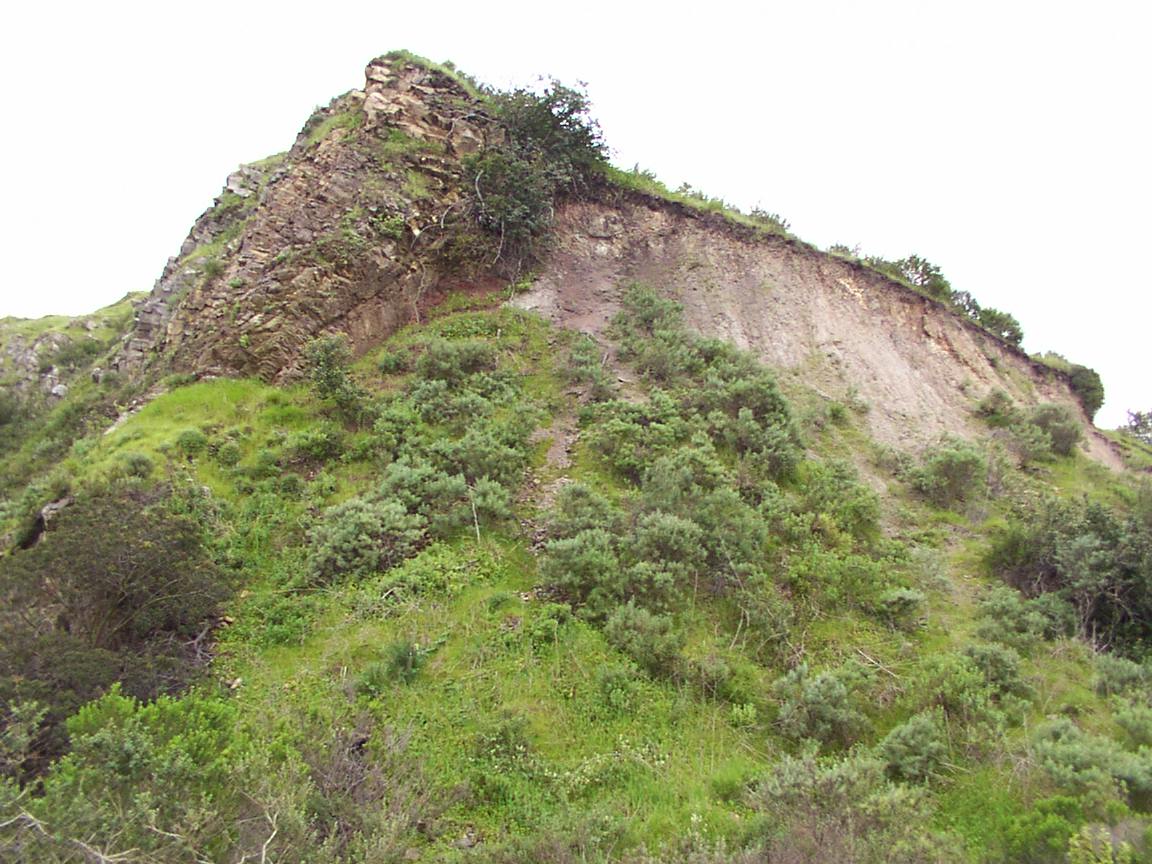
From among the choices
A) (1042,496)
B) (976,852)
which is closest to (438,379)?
(976,852)

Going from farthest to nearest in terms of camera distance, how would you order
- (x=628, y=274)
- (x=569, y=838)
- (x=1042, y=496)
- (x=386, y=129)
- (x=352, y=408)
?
(x=628, y=274)
(x=386, y=129)
(x=1042, y=496)
(x=352, y=408)
(x=569, y=838)

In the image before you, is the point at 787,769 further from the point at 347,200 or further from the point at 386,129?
the point at 386,129

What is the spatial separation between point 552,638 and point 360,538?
10.4 ft

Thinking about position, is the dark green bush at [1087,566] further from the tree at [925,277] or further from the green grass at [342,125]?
the green grass at [342,125]

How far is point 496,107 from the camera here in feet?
62.0

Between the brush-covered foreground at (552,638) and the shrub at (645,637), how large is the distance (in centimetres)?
4

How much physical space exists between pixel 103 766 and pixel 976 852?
697 cm

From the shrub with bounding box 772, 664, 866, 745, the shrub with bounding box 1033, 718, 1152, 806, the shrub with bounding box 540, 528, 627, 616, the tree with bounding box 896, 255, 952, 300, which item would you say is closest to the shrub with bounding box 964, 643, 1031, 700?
the shrub with bounding box 1033, 718, 1152, 806

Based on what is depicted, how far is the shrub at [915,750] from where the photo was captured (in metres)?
6.68

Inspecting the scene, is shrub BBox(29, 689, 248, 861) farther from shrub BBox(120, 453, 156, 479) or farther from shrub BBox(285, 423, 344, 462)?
shrub BBox(285, 423, 344, 462)

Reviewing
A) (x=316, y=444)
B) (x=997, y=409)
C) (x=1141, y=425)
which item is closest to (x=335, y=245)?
(x=316, y=444)

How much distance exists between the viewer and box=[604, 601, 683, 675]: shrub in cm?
804

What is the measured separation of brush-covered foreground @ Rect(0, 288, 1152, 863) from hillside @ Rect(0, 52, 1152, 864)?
5cm

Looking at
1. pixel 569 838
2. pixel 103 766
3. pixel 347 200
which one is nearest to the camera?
pixel 103 766
